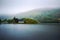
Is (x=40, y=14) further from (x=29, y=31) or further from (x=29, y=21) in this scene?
(x=29, y=31)

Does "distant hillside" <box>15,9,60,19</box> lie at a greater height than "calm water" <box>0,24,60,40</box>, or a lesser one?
greater

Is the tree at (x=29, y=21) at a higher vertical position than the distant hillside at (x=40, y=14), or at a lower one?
lower

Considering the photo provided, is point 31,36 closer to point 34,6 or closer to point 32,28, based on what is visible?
point 32,28

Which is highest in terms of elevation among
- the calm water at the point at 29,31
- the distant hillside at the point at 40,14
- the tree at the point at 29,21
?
the distant hillside at the point at 40,14

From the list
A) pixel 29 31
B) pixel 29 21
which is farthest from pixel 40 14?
pixel 29 31

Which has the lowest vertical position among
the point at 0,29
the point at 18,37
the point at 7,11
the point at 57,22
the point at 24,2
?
the point at 18,37

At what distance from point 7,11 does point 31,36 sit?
58 cm

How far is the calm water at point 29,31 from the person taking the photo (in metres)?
1.50

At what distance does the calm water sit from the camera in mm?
1497

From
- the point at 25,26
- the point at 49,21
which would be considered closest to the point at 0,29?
the point at 25,26

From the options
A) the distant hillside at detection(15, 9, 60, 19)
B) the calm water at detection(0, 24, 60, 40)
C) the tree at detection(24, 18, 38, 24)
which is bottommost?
the calm water at detection(0, 24, 60, 40)

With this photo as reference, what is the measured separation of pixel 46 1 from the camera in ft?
5.00

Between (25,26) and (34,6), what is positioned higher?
(34,6)

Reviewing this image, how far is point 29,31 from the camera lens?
1.52m
